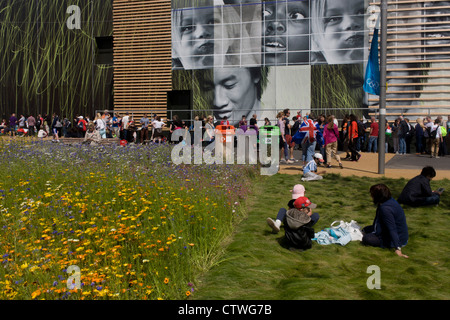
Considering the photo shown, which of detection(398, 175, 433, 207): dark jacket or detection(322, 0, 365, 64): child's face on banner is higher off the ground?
detection(322, 0, 365, 64): child's face on banner

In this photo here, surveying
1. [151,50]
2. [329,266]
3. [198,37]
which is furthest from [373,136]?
[151,50]

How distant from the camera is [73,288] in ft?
15.8

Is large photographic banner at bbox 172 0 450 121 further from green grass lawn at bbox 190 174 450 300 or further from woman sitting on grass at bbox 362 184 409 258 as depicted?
woman sitting on grass at bbox 362 184 409 258

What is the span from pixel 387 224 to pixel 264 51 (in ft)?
62.3

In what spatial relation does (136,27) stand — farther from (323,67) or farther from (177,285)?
(177,285)

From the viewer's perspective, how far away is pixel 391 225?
7.04 m

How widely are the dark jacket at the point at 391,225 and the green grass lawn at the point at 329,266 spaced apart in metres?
0.16

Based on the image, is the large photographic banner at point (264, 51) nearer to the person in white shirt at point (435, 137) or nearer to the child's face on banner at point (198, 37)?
the child's face on banner at point (198, 37)

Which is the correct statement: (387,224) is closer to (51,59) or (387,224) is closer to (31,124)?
(31,124)

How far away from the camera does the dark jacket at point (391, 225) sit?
277 inches

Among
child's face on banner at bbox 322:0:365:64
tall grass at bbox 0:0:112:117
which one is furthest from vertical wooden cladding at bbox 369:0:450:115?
tall grass at bbox 0:0:112:117

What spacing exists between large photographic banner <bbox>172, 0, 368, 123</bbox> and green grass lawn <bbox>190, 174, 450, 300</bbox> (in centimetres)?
1526

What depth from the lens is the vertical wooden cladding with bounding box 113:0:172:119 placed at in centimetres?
2719

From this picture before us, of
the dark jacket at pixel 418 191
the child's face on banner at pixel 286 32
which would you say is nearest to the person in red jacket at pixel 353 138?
the dark jacket at pixel 418 191
